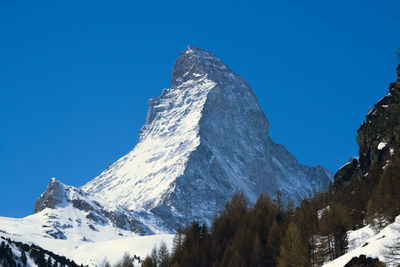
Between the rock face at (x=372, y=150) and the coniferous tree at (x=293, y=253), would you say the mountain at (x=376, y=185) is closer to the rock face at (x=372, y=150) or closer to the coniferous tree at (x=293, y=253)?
the rock face at (x=372, y=150)

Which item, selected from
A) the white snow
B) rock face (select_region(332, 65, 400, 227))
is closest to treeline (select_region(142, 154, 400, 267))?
rock face (select_region(332, 65, 400, 227))

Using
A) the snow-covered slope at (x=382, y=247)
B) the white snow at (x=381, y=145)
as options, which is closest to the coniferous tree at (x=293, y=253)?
the snow-covered slope at (x=382, y=247)

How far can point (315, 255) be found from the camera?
76188mm

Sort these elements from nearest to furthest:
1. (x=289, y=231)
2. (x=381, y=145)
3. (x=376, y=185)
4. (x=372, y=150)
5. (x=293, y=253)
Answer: (x=293, y=253) → (x=289, y=231) → (x=376, y=185) → (x=381, y=145) → (x=372, y=150)

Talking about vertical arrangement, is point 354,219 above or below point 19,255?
below

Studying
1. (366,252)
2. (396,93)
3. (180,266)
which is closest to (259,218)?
(180,266)

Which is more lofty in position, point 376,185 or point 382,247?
point 376,185

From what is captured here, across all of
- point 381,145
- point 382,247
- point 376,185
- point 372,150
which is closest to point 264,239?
point 376,185

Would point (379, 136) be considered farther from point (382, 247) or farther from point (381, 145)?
point (382, 247)

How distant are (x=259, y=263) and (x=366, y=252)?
3401 cm

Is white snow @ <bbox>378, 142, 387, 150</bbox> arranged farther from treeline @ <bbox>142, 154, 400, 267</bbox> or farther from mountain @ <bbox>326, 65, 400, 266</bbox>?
treeline @ <bbox>142, 154, 400, 267</bbox>

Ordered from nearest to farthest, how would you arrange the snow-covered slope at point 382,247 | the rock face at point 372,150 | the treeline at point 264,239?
the snow-covered slope at point 382,247
the treeline at point 264,239
the rock face at point 372,150

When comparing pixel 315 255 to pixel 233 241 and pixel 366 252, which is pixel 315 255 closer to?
pixel 233 241

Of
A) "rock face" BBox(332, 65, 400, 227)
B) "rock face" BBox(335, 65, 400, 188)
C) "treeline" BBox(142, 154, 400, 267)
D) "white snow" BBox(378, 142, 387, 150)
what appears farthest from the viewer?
"white snow" BBox(378, 142, 387, 150)
